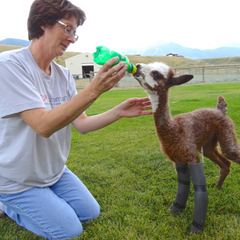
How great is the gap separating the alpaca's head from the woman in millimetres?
295

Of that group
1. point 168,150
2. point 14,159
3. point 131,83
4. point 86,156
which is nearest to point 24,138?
point 14,159

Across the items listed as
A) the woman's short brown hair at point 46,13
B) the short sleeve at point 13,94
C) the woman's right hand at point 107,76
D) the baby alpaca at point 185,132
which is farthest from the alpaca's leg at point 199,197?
the woman's short brown hair at point 46,13

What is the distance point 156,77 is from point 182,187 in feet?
3.92

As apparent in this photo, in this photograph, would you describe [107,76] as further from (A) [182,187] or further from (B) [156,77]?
(A) [182,187]

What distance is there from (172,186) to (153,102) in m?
1.39

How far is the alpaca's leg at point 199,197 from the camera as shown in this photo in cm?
202

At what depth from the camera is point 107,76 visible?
1662mm

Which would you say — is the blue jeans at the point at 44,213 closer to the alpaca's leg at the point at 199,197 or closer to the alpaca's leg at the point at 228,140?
the alpaca's leg at the point at 199,197

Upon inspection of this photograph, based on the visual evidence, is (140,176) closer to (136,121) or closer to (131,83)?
(136,121)

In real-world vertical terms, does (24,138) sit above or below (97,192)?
above

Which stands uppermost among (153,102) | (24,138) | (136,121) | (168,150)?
(153,102)

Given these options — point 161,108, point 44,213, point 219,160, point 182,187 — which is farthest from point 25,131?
point 219,160

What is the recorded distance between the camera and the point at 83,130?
2756 mm

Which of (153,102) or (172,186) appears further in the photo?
(172,186)
